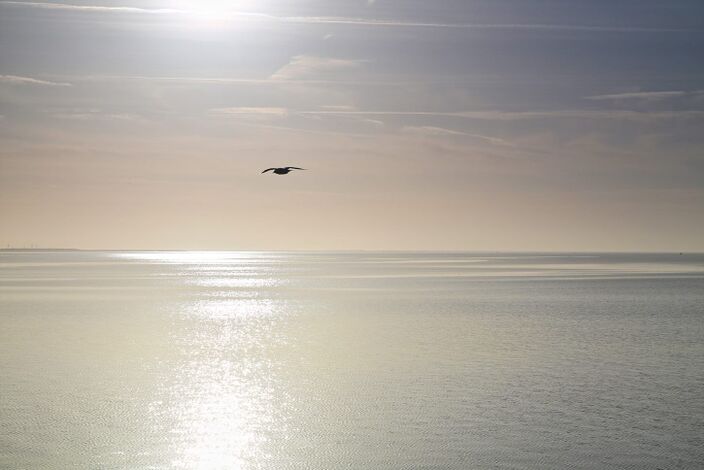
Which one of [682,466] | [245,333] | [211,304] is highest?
[211,304]

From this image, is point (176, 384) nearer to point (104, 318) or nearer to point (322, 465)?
point (322, 465)

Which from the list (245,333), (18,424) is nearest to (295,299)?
(245,333)

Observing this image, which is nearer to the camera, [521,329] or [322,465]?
[322,465]

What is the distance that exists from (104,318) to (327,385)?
28.1 m

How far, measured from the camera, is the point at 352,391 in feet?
81.7

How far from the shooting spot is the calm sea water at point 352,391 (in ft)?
57.6

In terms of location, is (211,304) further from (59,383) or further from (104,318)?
(59,383)

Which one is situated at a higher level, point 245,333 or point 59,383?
point 245,333

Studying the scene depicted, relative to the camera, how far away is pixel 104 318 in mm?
49844

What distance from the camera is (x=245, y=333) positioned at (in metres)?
42.0

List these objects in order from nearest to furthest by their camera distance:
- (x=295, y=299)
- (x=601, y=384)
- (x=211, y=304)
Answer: (x=601, y=384)
(x=211, y=304)
(x=295, y=299)

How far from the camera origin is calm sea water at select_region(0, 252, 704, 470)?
17.5 meters

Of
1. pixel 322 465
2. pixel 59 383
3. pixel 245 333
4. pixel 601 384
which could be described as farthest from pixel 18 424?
pixel 245 333

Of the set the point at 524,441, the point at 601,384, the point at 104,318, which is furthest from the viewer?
the point at 104,318
